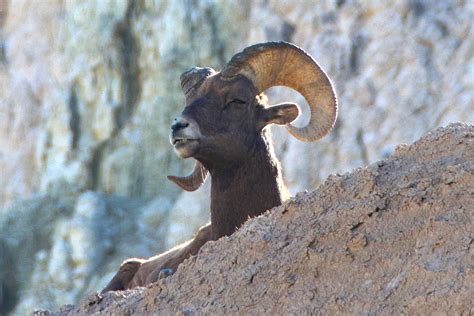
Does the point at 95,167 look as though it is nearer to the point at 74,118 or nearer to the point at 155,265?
the point at 74,118

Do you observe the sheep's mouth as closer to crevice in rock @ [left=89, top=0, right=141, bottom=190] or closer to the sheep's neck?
the sheep's neck

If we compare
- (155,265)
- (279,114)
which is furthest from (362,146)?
(279,114)

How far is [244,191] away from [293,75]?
4.81 feet

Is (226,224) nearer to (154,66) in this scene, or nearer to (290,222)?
(290,222)

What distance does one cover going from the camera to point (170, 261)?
1173 cm

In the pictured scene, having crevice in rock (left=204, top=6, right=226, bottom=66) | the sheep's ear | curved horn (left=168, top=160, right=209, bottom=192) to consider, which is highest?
crevice in rock (left=204, top=6, right=226, bottom=66)

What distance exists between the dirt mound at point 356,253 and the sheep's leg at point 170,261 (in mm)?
3515

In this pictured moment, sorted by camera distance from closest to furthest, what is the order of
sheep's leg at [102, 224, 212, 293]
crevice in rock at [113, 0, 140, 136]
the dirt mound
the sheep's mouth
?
the dirt mound
the sheep's mouth
sheep's leg at [102, 224, 212, 293]
crevice in rock at [113, 0, 140, 136]

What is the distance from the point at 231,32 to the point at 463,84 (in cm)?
598

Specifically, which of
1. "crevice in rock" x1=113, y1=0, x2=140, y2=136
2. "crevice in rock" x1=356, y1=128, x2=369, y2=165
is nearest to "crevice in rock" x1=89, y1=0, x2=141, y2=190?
"crevice in rock" x1=113, y1=0, x2=140, y2=136

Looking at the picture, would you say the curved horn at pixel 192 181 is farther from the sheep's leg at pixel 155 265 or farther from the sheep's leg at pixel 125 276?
the sheep's leg at pixel 125 276

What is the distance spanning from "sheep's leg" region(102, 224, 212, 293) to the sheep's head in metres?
0.67

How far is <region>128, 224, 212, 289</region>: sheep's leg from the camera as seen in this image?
36.9ft

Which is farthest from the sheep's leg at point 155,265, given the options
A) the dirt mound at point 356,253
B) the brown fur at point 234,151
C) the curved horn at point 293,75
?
the dirt mound at point 356,253
